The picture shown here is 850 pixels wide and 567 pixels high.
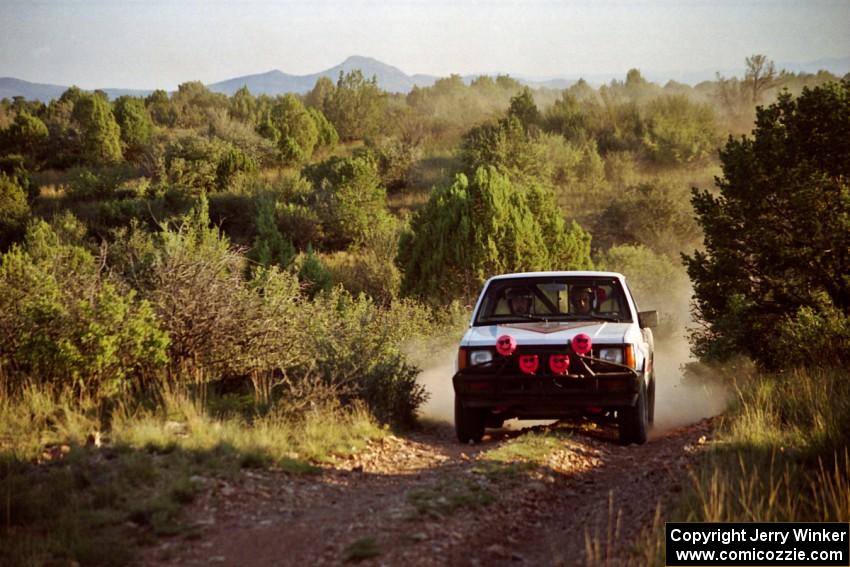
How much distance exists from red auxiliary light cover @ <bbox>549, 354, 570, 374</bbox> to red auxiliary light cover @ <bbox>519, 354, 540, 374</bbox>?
14 cm

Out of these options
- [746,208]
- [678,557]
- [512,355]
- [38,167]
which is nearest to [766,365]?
[746,208]

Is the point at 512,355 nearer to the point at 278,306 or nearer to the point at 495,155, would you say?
the point at 278,306

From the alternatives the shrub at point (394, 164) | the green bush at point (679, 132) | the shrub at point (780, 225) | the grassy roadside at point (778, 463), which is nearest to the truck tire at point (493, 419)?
the grassy roadside at point (778, 463)

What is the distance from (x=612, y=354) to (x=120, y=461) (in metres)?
4.59

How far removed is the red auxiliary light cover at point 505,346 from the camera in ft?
27.2

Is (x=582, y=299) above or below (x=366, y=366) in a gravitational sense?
above

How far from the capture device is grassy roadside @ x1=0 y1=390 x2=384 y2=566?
5.47m

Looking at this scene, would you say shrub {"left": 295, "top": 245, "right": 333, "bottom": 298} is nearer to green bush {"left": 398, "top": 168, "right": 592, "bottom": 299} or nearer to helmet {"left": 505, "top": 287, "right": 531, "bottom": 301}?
green bush {"left": 398, "top": 168, "right": 592, "bottom": 299}

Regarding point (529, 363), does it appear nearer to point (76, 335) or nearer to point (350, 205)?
point (76, 335)

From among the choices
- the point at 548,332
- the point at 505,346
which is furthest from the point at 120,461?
the point at 548,332

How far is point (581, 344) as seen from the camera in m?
8.24

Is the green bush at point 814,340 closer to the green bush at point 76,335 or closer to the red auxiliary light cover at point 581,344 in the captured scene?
the red auxiliary light cover at point 581,344

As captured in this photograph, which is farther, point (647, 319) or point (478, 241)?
point (478, 241)

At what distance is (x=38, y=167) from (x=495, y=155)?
94.6ft
